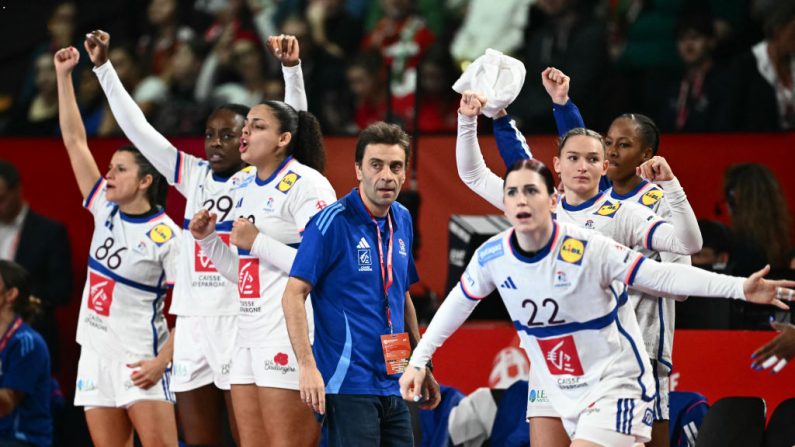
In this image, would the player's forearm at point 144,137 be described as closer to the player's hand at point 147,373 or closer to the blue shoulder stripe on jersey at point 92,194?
the blue shoulder stripe on jersey at point 92,194

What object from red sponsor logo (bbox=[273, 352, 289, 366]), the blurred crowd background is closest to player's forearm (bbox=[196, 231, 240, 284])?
red sponsor logo (bbox=[273, 352, 289, 366])

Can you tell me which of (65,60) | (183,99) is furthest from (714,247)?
(183,99)

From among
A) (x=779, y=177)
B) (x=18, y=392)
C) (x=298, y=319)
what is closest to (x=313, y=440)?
(x=298, y=319)

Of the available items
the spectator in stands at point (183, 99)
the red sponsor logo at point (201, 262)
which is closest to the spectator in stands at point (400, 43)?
the spectator in stands at point (183, 99)

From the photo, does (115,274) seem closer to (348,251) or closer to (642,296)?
(348,251)

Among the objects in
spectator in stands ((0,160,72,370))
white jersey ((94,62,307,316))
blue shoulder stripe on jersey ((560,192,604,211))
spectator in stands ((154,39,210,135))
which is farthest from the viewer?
spectator in stands ((154,39,210,135))

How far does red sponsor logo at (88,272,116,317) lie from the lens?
7.16 m

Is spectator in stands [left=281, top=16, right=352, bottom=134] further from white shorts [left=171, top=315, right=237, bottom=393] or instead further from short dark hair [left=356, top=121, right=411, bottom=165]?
short dark hair [left=356, top=121, right=411, bottom=165]

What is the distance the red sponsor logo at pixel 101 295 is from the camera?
7160 millimetres

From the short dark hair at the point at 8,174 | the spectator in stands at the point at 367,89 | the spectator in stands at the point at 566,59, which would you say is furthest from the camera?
the spectator in stands at the point at 367,89

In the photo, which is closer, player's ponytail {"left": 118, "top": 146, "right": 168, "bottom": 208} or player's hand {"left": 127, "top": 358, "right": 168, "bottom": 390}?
player's hand {"left": 127, "top": 358, "right": 168, "bottom": 390}

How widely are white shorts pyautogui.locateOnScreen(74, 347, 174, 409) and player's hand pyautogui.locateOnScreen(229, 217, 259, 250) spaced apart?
1568mm

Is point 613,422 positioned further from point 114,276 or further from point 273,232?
point 114,276

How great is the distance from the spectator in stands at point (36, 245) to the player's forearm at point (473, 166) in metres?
4.33
